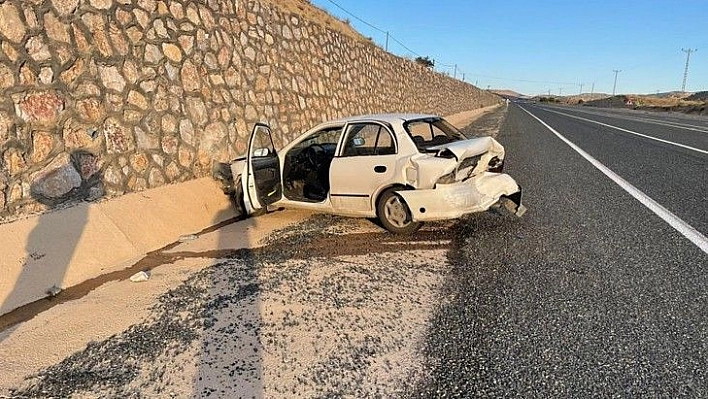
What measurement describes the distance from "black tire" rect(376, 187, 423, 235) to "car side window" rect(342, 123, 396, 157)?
53 centimetres

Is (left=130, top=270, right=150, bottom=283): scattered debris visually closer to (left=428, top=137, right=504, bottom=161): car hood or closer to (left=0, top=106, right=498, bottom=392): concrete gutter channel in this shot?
(left=0, top=106, right=498, bottom=392): concrete gutter channel

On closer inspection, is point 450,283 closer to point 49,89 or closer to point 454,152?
point 454,152

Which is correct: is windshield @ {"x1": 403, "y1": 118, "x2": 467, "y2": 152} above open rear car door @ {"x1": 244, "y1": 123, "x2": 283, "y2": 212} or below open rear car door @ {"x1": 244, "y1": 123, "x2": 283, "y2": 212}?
above

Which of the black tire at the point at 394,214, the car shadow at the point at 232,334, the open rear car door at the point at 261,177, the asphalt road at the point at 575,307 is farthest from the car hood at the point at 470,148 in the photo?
the car shadow at the point at 232,334

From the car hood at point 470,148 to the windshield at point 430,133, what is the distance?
9.5 inches

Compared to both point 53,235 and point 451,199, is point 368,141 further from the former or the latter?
point 53,235

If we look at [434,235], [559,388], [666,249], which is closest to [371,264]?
[434,235]

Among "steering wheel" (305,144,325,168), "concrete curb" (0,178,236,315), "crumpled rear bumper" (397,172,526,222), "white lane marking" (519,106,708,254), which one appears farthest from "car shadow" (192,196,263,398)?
"white lane marking" (519,106,708,254)

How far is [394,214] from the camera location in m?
5.59

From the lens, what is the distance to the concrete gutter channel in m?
4.08

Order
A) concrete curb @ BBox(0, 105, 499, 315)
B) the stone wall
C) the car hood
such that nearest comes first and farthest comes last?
concrete curb @ BBox(0, 105, 499, 315), the stone wall, the car hood

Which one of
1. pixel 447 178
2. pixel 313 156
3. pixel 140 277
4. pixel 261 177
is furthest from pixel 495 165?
pixel 140 277

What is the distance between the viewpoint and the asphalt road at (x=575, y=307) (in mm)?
2730

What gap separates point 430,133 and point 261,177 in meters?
2.30
